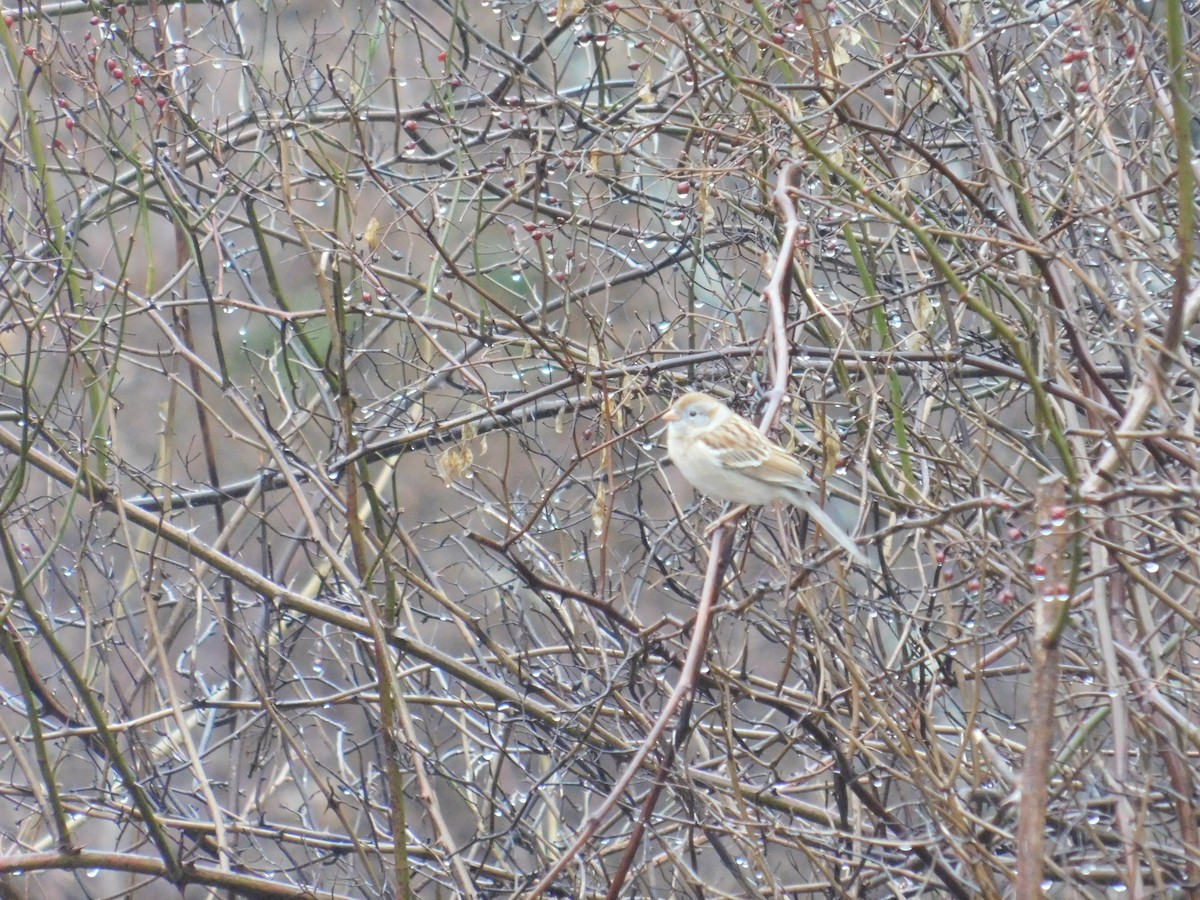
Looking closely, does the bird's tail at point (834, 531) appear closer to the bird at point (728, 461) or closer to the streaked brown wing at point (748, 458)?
the bird at point (728, 461)

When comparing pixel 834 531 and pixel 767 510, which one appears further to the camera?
pixel 767 510

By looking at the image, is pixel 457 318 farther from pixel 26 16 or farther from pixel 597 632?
pixel 26 16

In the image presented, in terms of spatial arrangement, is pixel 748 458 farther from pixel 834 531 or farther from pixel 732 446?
pixel 834 531

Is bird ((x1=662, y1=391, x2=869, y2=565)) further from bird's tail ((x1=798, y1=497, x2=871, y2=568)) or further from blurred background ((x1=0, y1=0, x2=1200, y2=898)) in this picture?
blurred background ((x1=0, y1=0, x2=1200, y2=898))

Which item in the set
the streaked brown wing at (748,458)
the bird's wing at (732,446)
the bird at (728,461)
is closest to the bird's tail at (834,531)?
the bird at (728,461)

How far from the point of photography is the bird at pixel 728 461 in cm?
371

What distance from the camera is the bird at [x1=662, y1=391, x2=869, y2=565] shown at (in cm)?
371

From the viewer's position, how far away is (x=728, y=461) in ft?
12.7

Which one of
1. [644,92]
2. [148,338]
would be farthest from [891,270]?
[148,338]

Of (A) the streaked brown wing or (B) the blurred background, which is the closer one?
(B) the blurred background

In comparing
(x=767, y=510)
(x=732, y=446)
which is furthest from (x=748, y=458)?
(x=767, y=510)

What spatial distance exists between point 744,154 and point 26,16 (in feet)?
8.82

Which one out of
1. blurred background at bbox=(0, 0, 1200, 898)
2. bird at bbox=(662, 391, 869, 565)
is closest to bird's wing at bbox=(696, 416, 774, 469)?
bird at bbox=(662, 391, 869, 565)

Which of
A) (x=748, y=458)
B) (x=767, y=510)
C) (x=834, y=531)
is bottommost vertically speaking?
(x=834, y=531)
